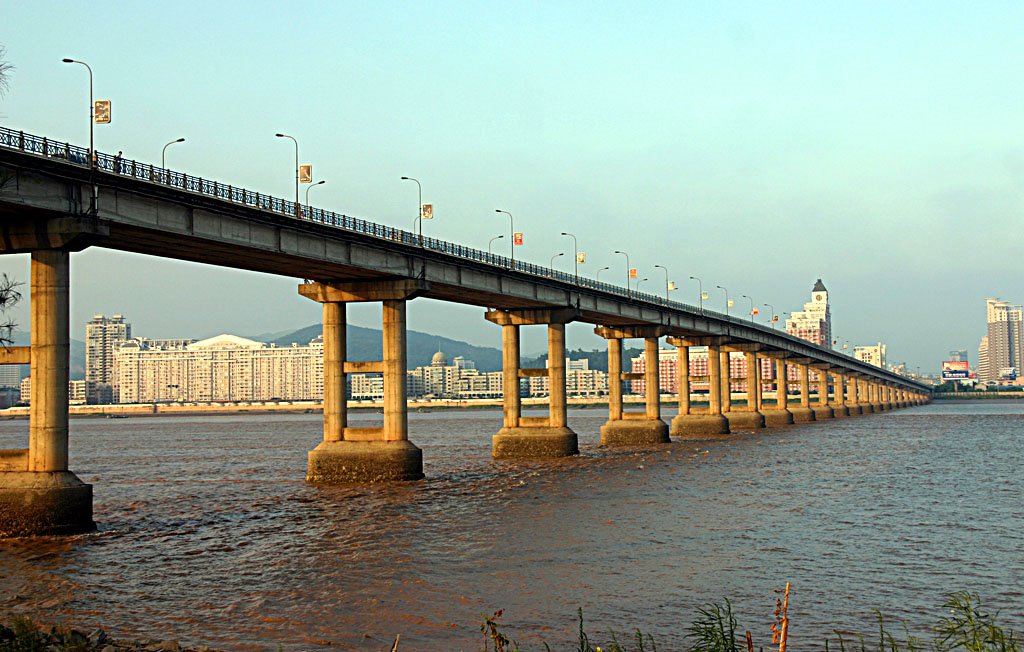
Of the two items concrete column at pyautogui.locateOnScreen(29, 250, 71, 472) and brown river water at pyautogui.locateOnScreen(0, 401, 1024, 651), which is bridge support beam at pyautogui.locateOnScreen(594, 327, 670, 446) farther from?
concrete column at pyautogui.locateOnScreen(29, 250, 71, 472)

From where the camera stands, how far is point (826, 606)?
27328mm

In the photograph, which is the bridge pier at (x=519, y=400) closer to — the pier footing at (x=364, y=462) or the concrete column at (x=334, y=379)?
the concrete column at (x=334, y=379)

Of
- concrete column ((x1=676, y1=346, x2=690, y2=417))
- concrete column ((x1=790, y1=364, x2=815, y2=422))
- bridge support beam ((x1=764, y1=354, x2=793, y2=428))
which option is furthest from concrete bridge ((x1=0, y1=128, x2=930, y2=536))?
concrete column ((x1=790, y1=364, x2=815, y2=422))

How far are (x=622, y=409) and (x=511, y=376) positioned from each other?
921 inches

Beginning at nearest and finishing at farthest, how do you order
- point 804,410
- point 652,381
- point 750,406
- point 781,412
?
point 652,381 < point 750,406 < point 781,412 < point 804,410

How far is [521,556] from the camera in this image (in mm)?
36531

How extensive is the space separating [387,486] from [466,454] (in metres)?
34.5

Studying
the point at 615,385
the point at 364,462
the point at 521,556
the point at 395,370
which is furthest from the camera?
the point at 615,385

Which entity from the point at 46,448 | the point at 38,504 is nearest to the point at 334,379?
the point at 46,448

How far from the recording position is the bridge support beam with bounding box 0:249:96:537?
40.0 metres

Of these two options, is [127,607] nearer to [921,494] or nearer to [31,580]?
[31,580]

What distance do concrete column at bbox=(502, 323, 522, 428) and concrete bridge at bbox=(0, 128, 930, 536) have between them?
0.16 metres

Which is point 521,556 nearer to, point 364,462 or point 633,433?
point 364,462

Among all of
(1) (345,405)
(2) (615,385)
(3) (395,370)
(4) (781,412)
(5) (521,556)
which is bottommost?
(5) (521,556)
